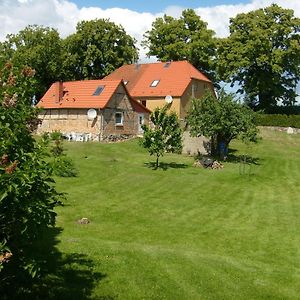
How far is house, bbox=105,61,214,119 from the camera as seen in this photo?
2119 inches

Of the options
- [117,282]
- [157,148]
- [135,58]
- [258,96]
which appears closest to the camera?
[117,282]

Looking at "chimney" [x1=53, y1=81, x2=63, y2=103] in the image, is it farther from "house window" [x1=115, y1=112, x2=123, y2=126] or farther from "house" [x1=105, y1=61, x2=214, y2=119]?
"house" [x1=105, y1=61, x2=214, y2=119]

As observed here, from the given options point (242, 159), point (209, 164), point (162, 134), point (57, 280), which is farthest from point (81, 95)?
point (57, 280)

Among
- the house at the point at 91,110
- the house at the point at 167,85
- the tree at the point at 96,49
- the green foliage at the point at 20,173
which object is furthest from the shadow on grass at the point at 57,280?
the tree at the point at 96,49

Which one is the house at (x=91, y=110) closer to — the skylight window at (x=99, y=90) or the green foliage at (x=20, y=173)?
the skylight window at (x=99, y=90)

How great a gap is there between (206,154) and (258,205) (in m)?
16.8

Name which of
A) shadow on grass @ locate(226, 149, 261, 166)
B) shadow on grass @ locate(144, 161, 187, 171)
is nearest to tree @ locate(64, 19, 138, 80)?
shadow on grass @ locate(226, 149, 261, 166)

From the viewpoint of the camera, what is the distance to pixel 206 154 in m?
41.8

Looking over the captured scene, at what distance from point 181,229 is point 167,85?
37448 mm

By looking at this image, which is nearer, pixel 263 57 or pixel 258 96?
pixel 263 57

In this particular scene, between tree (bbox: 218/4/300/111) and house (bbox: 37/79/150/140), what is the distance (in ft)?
60.6

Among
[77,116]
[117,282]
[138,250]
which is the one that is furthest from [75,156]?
[117,282]

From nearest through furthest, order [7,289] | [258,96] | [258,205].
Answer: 1. [7,289]
2. [258,205]
3. [258,96]

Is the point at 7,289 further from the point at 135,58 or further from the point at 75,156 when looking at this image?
the point at 135,58
